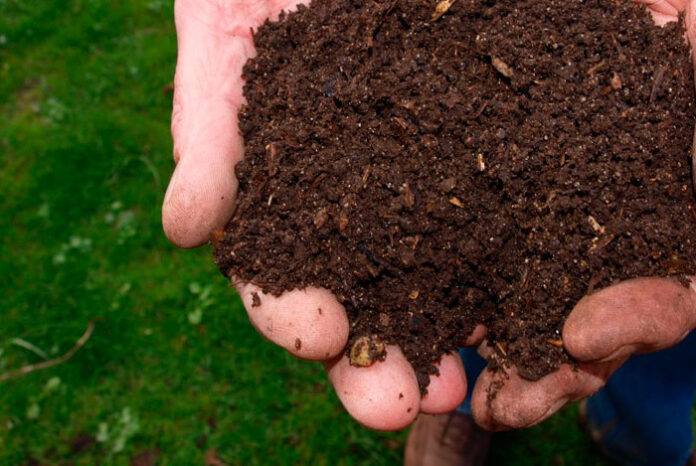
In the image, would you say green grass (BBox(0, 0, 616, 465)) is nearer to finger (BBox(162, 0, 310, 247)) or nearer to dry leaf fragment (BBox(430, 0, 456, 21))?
finger (BBox(162, 0, 310, 247))

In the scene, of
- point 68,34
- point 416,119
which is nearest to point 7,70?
point 68,34

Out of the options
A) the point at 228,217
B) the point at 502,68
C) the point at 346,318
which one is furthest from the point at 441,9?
the point at 346,318

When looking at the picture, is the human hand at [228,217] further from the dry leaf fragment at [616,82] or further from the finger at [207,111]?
the dry leaf fragment at [616,82]

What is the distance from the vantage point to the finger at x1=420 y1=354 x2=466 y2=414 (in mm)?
2129

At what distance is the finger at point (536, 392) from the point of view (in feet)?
6.19

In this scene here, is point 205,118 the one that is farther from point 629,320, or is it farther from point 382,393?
point 629,320

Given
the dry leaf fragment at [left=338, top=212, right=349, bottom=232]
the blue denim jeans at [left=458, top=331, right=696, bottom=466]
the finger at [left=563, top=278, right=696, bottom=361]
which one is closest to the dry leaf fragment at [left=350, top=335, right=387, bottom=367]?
the dry leaf fragment at [left=338, top=212, right=349, bottom=232]

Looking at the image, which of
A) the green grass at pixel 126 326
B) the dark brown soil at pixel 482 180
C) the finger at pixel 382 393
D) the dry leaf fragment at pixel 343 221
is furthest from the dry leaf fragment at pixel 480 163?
the green grass at pixel 126 326

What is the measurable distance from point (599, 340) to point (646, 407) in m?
1.69

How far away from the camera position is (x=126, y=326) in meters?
3.68

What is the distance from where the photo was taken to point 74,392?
3482 millimetres

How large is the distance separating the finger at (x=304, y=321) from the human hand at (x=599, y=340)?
0.58m

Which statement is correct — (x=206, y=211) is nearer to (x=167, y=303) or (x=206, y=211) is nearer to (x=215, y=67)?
(x=215, y=67)

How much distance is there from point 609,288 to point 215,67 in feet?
5.63
